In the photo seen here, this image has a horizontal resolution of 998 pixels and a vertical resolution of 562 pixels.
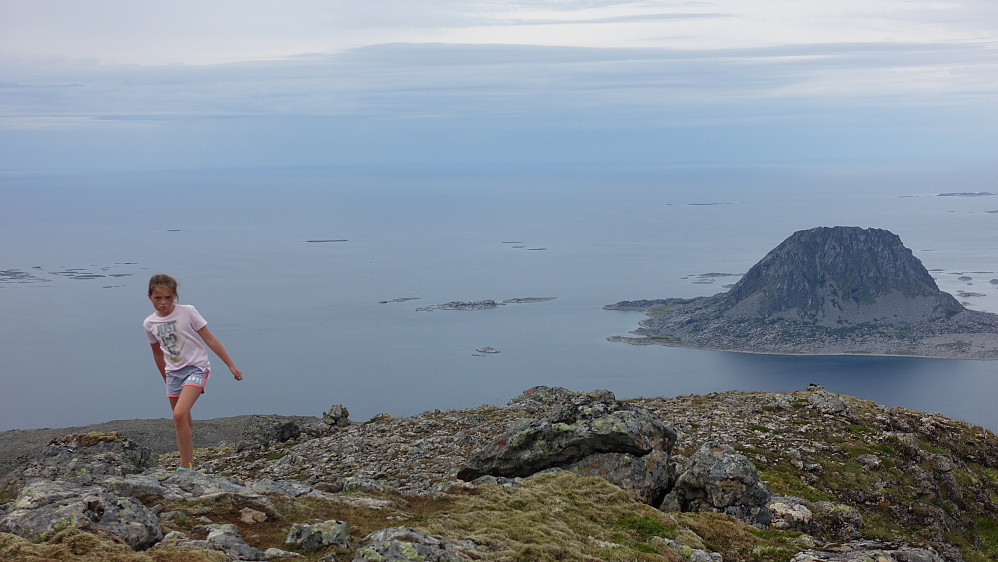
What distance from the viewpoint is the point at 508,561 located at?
12.8 meters

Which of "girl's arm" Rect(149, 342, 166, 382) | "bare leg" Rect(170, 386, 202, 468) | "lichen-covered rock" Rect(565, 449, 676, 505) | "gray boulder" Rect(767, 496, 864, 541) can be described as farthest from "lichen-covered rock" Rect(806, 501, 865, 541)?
"girl's arm" Rect(149, 342, 166, 382)

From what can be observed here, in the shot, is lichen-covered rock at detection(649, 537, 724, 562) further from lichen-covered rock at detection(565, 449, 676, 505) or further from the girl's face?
the girl's face

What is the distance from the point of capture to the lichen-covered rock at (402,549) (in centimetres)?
1138

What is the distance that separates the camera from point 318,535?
12.2 metres

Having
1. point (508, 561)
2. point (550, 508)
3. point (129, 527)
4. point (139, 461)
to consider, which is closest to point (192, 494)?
point (129, 527)

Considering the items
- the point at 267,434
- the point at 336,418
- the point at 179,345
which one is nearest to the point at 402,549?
the point at 179,345

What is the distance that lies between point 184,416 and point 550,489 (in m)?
9.34

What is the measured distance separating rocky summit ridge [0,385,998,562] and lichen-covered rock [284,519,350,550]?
0.03 m

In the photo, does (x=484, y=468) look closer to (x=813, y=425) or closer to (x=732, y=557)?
(x=732, y=557)

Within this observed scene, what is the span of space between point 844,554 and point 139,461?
24.3 m

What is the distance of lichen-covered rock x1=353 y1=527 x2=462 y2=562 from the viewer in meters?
11.4

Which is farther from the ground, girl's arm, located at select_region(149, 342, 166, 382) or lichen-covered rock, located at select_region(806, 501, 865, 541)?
girl's arm, located at select_region(149, 342, 166, 382)

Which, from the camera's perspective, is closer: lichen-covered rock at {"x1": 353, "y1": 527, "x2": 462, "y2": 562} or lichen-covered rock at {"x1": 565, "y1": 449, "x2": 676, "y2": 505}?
lichen-covered rock at {"x1": 353, "y1": 527, "x2": 462, "y2": 562}

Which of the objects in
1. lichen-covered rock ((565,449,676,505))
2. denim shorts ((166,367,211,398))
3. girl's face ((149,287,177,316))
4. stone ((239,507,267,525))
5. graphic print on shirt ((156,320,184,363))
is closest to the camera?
stone ((239,507,267,525))
